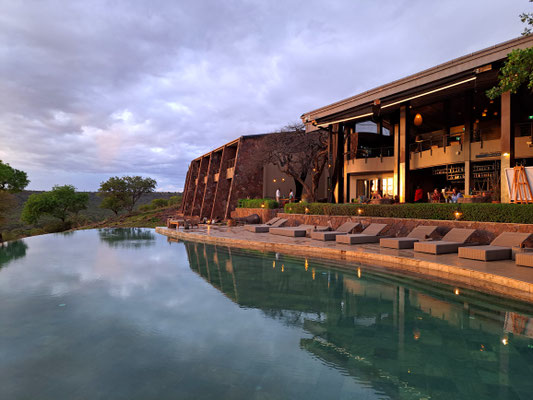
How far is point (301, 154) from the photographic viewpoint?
74.9 feet

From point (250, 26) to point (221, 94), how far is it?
10.7m

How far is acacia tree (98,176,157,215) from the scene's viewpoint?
46.3 meters

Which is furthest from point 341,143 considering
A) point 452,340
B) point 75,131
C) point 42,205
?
point 42,205

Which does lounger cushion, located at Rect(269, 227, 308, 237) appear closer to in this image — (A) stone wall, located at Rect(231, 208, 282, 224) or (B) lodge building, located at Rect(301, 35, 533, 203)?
(A) stone wall, located at Rect(231, 208, 282, 224)

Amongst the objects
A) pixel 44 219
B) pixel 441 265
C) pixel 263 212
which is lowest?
pixel 44 219

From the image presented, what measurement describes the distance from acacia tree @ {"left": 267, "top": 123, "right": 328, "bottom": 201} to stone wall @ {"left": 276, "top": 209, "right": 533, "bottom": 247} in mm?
5506

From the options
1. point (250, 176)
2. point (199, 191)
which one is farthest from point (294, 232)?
point (199, 191)

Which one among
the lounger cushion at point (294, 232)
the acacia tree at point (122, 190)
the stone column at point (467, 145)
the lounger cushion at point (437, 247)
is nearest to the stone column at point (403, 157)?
the stone column at point (467, 145)

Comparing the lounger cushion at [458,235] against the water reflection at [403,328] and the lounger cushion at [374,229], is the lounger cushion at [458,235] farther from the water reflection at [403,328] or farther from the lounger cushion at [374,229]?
the water reflection at [403,328]

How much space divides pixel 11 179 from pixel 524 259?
4266 cm

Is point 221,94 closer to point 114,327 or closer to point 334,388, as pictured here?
point 114,327

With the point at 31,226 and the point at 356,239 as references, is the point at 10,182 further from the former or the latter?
the point at 356,239

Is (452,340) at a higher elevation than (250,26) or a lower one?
lower

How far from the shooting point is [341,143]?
67.6ft
